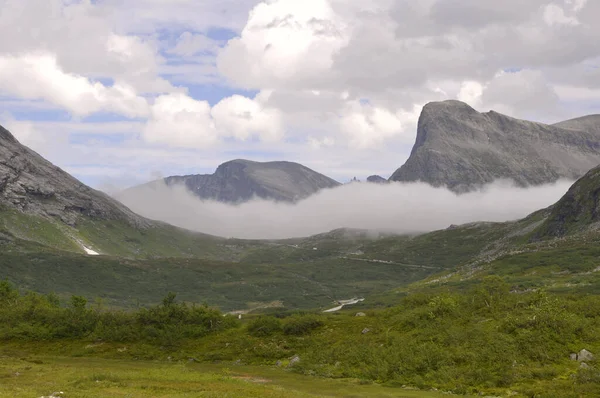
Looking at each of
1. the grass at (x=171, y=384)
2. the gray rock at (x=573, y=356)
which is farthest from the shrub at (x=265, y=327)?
the gray rock at (x=573, y=356)

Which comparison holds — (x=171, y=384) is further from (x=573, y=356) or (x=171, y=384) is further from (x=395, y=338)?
(x=573, y=356)

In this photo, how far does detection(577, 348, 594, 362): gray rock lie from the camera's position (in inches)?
2058

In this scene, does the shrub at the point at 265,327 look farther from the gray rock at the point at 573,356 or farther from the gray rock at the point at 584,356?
the gray rock at the point at 584,356

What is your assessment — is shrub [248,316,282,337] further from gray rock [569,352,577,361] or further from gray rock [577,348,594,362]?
gray rock [577,348,594,362]

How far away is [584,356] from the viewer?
52.9 meters

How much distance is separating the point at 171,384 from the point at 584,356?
130 ft

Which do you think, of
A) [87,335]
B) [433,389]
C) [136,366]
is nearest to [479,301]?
[433,389]

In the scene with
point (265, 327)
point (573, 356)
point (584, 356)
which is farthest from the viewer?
point (265, 327)

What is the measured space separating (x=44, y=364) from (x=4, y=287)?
2619 inches

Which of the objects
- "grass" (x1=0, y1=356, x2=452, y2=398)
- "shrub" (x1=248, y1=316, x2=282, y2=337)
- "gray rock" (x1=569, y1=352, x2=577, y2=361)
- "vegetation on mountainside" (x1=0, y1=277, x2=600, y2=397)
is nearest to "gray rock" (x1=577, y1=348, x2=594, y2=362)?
"gray rock" (x1=569, y1=352, x2=577, y2=361)

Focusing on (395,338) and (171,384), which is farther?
(395,338)

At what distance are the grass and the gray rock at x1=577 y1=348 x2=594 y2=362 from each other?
51.4 ft

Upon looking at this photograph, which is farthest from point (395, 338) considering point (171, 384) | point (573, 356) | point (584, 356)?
point (171, 384)

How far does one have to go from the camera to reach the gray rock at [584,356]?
172ft
